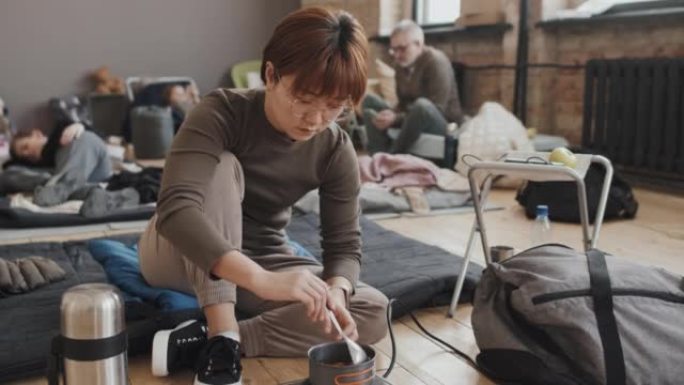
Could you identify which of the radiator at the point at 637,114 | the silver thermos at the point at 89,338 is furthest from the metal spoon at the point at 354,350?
the radiator at the point at 637,114

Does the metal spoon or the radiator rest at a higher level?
the radiator

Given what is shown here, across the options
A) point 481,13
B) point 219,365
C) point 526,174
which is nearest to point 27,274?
point 219,365

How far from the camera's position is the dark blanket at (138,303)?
173 centimetres

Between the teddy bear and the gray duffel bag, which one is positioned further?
the teddy bear

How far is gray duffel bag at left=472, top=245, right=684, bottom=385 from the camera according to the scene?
4.79 feet

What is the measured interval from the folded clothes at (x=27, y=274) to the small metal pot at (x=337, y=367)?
3.63 feet

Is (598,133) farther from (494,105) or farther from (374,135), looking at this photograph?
(374,135)

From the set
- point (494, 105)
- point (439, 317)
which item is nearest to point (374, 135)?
point (494, 105)

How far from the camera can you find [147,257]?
71.6 inches

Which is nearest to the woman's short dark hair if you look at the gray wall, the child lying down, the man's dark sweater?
the child lying down

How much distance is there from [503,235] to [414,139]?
5.14 ft

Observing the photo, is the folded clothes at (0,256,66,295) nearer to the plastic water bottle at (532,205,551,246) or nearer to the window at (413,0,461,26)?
the plastic water bottle at (532,205,551,246)

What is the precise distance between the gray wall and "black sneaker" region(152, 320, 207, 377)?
487 cm

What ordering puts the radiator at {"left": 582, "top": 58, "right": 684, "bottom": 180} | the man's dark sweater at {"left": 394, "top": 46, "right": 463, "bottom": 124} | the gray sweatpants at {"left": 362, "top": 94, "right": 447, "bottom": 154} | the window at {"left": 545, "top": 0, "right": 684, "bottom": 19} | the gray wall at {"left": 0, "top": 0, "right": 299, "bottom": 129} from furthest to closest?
the gray wall at {"left": 0, "top": 0, "right": 299, "bottom": 129} < the man's dark sweater at {"left": 394, "top": 46, "right": 463, "bottom": 124} < the gray sweatpants at {"left": 362, "top": 94, "right": 447, "bottom": 154} < the window at {"left": 545, "top": 0, "right": 684, "bottom": 19} < the radiator at {"left": 582, "top": 58, "right": 684, "bottom": 180}
